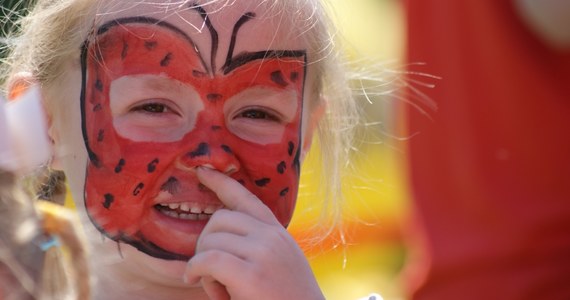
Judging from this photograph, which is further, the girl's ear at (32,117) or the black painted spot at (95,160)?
the black painted spot at (95,160)

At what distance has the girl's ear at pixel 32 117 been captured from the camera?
5.85 ft

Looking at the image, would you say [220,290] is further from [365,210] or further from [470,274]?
[365,210]

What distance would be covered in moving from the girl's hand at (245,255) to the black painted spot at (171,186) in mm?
48

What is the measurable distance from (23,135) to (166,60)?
329 mm

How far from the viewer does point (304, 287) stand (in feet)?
6.28

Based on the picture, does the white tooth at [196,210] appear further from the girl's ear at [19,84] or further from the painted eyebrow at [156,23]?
the girl's ear at [19,84]

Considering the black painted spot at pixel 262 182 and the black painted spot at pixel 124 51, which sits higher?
the black painted spot at pixel 124 51

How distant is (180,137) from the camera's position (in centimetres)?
197

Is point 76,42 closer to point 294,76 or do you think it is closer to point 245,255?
point 294,76

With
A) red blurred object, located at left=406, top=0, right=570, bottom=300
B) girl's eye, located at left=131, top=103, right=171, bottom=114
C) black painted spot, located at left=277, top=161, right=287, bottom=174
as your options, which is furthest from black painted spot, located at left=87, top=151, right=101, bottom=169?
red blurred object, located at left=406, top=0, right=570, bottom=300

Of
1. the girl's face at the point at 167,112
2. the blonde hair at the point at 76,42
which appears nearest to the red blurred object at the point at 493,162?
the blonde hair at the point at 76,42

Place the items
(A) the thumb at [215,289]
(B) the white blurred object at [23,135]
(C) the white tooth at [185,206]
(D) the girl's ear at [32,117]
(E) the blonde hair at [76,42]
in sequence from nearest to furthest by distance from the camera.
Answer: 1. (B) the white blurred object at [23,135]
2. (D) the girl's ear at [32,117]
3. (A) the thumb at [215,289]
4. (C) the white tooth at [185,206]
5. (E) the blonde hair at [76,42]

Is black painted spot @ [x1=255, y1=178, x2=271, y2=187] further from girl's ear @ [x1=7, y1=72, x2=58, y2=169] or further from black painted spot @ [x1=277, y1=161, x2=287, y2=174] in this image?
girl's ear @ [x1=7, y1=72, x2=58, y2=169]

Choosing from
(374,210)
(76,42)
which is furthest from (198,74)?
(374,210)
